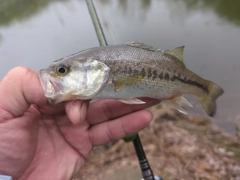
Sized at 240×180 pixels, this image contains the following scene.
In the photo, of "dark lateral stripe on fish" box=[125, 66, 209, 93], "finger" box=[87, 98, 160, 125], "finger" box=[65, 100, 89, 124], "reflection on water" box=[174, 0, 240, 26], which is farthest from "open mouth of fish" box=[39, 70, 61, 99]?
"reflection on water" box=[174, 0, 240, 26]

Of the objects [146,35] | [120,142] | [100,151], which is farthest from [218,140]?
[146,35]

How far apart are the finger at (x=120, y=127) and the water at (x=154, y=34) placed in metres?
2.41

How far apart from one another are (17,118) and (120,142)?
2124 millimetres

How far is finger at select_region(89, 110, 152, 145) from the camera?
6.32ft

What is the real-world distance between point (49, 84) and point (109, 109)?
0.66 m

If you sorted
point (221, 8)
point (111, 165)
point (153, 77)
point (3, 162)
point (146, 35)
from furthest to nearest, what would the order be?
point (221, 8)
point (146, 35)
point (111, 165)
point (153, 77)
point (3, 162)

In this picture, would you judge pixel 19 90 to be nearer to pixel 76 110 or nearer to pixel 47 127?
pixel 76 110

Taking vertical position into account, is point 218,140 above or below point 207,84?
below

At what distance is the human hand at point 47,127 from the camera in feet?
4.92

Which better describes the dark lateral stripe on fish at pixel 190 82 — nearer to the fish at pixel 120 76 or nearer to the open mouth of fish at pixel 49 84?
the fish at pixel 120 76

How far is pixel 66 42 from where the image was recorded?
584 centimetres

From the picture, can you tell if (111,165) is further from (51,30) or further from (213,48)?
(51,30)

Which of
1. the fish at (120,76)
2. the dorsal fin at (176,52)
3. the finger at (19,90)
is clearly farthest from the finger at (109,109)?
the finger at (19,90)

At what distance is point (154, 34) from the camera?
5527 millimetres
